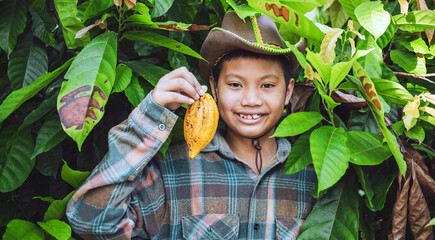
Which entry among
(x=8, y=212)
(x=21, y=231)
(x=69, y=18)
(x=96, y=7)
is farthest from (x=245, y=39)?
(x=8, y=212)

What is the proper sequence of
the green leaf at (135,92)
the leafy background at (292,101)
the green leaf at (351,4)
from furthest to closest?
the green leaf at (351,4) < the green leaf at (135,92) < the leafy background at (292,101)

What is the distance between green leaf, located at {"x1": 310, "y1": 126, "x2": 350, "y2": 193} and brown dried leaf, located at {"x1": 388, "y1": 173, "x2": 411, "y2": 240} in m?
0.28

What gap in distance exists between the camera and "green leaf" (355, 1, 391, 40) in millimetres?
1454

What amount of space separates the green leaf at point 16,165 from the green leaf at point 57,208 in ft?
0.59

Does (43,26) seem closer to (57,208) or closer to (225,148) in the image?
(57,208)

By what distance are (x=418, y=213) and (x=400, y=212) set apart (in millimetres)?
65

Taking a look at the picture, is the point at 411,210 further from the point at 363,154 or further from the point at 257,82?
the point at 257,82

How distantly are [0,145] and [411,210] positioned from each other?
4.93 feet

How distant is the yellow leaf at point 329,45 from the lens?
1385 millimetres

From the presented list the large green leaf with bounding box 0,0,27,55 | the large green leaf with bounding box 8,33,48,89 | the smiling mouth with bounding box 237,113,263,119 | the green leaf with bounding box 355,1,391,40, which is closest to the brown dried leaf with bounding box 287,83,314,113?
the smiling mouth with bounding box 237,113,263,119

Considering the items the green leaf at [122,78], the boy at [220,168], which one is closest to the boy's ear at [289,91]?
the boy at [220,168]

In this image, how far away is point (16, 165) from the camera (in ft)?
5.10

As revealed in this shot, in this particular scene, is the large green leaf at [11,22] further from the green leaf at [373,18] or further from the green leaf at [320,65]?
the green leaf at [373,18]

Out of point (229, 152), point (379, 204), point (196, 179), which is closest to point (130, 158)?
point (196, 179)
